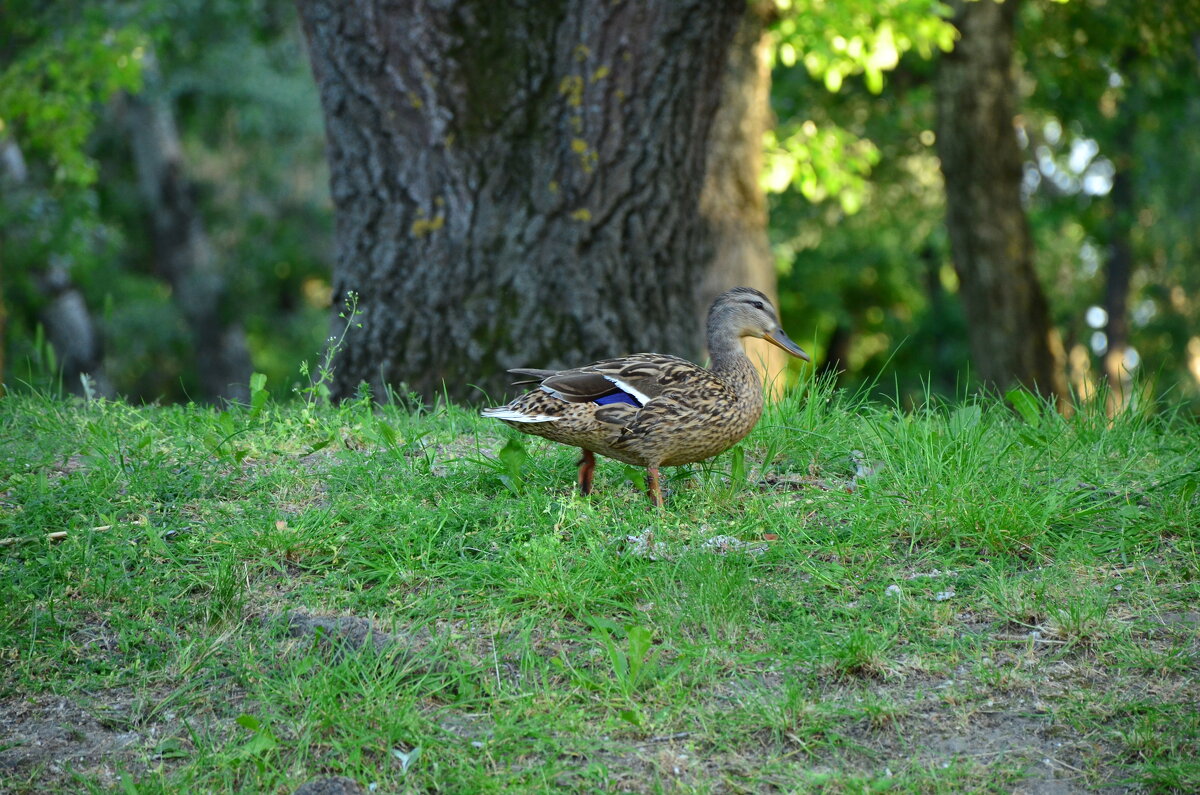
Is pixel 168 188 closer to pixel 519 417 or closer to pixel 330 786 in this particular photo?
Answer: pixel 519 417

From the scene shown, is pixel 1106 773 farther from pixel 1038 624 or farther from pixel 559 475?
pixel 559 475

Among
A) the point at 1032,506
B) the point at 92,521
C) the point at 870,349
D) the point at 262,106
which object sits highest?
the point at 262,106

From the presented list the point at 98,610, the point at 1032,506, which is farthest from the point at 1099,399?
the point at 98,610

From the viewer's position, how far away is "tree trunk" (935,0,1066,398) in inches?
507

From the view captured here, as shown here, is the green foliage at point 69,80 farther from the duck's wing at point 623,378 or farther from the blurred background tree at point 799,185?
the duck's wing at point 623,378

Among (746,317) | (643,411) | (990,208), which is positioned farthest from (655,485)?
(990,208)

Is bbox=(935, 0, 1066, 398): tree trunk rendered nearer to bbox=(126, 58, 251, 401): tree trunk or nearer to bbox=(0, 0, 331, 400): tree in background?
bbox=(0, 0, 331, 400): tree in background

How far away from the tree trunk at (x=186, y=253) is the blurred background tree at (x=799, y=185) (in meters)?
0.20

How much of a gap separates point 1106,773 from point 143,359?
29640mm

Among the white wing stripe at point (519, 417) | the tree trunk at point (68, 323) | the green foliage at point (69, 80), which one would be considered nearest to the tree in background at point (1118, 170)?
the white wing stripe at point (519, 417)

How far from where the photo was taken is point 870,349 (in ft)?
118

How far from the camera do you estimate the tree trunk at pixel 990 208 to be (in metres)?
12.9

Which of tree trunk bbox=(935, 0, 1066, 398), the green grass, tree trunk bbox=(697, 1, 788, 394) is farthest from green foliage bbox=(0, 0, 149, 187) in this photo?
tree trunk bbox=(935, 0, 1066, 398)

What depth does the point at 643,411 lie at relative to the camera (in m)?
4.77
